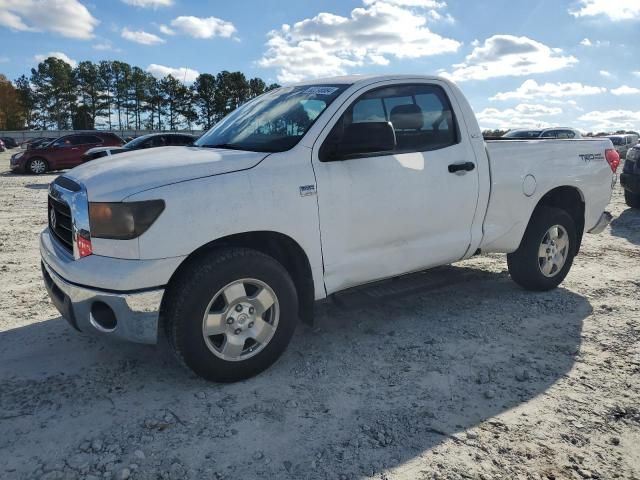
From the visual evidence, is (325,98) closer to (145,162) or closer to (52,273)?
(145,162)

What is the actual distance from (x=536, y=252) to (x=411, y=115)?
6.15 feet

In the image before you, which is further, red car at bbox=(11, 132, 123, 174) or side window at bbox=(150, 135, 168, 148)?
red car at bbox=(11, 132, 123, 174)

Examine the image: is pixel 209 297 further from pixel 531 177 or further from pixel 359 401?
pixel 531 177

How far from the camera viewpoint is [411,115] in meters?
4.08

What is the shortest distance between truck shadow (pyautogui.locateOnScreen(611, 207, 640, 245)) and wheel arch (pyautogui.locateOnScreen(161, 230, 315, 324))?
6150 millimetres

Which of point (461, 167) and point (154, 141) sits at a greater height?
point (154, 141)

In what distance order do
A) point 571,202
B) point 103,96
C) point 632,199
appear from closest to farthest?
point 571,202 < point 632,199 < point 103,96

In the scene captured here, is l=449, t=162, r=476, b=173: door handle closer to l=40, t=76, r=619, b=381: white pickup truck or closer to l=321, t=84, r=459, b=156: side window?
l=40, t=76, r=619, b=381: white pickup truck

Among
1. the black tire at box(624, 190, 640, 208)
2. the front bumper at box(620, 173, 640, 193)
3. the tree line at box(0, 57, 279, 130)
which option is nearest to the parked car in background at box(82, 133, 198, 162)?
the front bumper at box(620, 173, 640, 193)

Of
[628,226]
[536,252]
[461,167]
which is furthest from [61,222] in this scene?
[628,226]

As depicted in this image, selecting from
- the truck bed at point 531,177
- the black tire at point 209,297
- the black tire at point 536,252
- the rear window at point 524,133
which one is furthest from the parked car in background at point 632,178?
the black tire at point 209,297

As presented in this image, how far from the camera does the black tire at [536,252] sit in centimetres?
486

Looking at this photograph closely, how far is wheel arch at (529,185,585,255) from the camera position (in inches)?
201

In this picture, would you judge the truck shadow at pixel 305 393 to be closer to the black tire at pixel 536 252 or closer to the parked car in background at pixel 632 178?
the black tire at pixel 536 252
